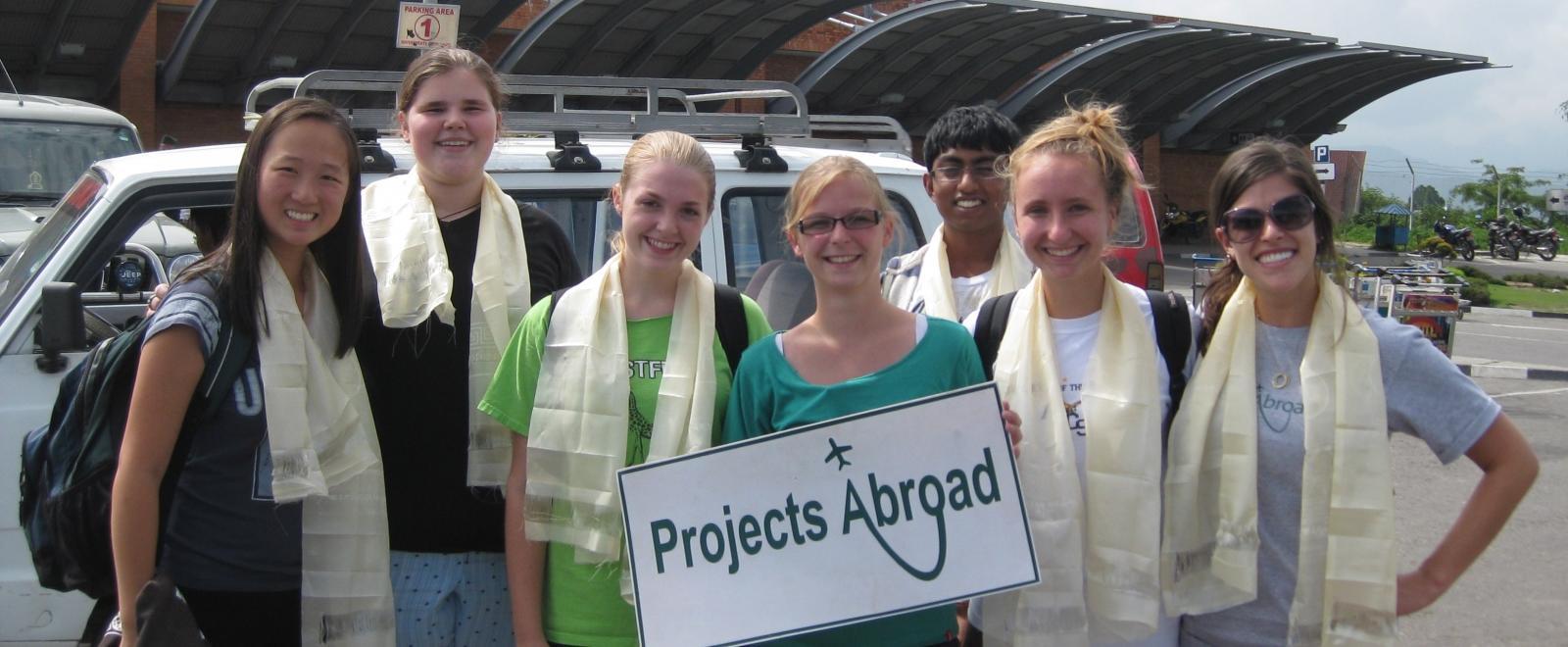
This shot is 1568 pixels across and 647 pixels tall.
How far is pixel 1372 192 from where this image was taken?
52.4 m

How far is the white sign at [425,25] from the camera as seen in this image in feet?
32.7

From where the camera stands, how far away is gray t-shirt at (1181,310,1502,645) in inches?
105

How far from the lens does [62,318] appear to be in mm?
3625

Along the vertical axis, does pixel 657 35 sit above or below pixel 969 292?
above

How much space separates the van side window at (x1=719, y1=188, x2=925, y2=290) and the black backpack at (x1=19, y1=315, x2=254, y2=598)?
212cm

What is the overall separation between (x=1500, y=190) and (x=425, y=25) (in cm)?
4632

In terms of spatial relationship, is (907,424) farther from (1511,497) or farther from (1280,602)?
(1511,497)

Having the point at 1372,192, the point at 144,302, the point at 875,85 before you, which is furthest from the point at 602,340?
the point at 1372,192

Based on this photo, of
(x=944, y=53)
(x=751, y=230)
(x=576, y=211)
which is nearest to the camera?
(x=576, y=211)

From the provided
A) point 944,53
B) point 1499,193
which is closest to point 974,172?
point 944,53

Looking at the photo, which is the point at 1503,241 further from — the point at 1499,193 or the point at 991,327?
the point at 991,327

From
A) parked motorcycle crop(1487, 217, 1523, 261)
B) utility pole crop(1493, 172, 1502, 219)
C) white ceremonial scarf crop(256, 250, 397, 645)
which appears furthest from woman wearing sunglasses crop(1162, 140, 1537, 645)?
utility pole crop(1493, 172, 1502, 219)

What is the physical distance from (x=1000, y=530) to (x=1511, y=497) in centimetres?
100

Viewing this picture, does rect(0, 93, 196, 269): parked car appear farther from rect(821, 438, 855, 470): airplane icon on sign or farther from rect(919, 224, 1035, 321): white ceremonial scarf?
rect(821, 438, 855, 470): airplane icon on sign
